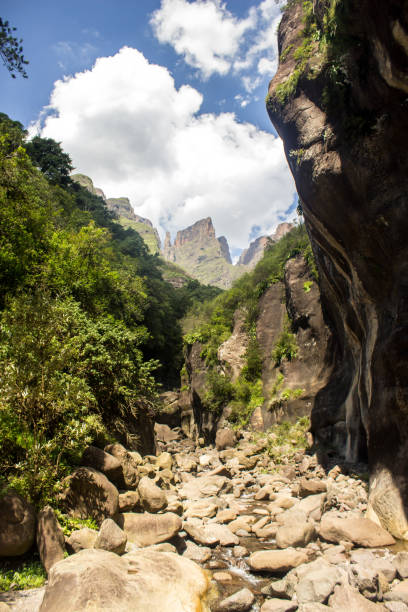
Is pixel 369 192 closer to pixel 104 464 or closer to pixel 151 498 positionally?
pixel 151 498

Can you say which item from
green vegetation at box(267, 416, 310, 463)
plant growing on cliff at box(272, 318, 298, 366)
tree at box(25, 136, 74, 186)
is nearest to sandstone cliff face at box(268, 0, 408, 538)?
green vegetation at box(267, 416, 310, 463)

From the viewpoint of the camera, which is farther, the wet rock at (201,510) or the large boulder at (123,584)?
the wet rock at (201,510)

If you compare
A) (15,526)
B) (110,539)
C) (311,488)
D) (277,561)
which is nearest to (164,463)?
(311,488)

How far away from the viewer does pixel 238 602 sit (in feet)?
16.3

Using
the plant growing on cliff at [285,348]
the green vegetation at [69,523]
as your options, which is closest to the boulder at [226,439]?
the plant growing on cliff at [285,348]

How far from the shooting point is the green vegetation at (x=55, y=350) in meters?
6.42

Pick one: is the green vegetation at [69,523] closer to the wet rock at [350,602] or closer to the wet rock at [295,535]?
the wet rock at [295,535]

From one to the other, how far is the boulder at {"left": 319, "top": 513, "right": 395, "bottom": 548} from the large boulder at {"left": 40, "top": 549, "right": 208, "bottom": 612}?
280 centimetres

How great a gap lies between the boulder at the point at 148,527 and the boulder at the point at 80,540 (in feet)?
3.73

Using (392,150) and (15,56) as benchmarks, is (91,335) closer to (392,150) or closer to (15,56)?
(15,56)

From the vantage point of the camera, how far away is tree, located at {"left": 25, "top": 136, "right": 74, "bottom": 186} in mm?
41000

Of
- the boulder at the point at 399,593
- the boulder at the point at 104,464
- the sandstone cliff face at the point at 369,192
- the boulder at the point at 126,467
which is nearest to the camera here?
the boulder at the point at 399,593

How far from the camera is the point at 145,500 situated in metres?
8.52

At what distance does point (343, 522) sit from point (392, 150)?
8.71m
